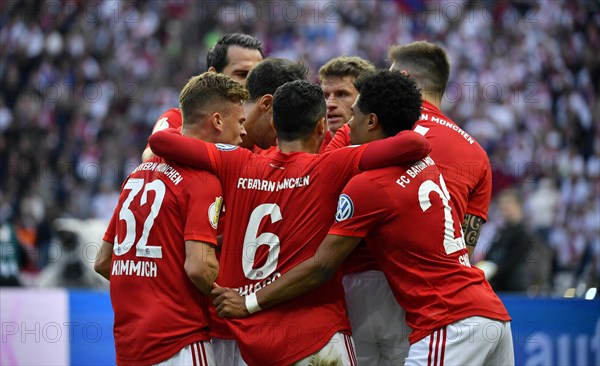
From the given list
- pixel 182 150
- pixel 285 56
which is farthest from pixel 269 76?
pixel 285 56

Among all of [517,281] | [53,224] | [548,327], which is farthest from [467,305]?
[53,224]

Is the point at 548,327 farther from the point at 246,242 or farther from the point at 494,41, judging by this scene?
the point at 494,41

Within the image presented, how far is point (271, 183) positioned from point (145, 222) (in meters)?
0.65

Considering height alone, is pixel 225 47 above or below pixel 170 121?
above

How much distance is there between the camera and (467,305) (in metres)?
4.49

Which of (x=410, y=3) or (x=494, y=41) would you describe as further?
(x=410, y=3)

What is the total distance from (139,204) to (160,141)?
13.1 inches

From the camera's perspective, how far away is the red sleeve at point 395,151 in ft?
14.6

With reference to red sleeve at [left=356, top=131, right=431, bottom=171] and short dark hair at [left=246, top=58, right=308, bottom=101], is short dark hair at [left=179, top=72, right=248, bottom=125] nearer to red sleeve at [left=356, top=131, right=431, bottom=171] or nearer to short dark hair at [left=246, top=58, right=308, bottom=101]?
short dark hair at [left=246, top=58, right=308, bottom=101]

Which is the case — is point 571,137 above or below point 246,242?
below

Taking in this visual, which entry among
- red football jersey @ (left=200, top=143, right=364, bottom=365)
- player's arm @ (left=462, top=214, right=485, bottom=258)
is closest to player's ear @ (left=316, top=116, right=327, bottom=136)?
red football jersey @ (left=200, top=143, right=364, bottom=365)

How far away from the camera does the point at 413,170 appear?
457 cm

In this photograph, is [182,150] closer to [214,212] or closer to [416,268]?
[214,212]

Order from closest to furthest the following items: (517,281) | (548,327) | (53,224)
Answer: (548,327) < (517,281) < (53,224)
